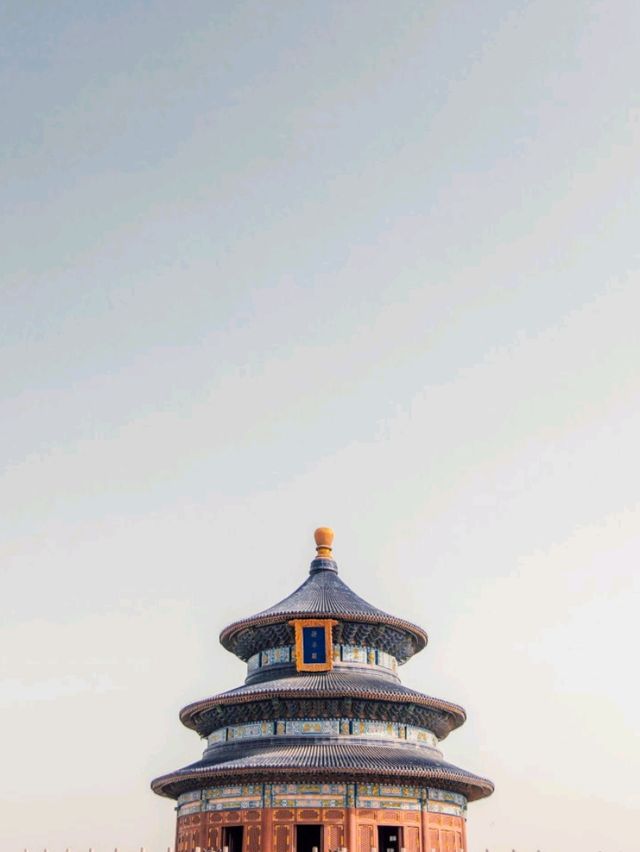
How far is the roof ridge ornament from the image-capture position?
43344mm

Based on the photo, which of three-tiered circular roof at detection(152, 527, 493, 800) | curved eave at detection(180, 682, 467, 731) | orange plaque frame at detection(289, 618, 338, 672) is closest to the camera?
three-tiered circular roof at detection(152, 527, 493, 800)

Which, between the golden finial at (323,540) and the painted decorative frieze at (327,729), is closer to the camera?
the painted decorative frieze at (327,729)

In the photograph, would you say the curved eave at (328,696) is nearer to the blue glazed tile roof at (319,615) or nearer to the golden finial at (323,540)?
the blue glazed tile roof at (319,615)

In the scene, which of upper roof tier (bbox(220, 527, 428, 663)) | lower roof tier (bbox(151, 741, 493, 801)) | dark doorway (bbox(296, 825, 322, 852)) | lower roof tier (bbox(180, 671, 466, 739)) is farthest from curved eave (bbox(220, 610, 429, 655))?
dark doorway (bbox(296, 825, 322, 852))

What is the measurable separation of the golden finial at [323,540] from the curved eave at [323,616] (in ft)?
19.1

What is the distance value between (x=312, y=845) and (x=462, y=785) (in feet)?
20.6

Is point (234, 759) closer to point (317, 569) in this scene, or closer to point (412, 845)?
point (412, 845)

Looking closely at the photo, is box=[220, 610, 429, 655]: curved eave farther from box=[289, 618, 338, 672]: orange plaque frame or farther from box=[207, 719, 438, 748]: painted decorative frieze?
box=[207, 719, 438, 748]: painted decorative frieze

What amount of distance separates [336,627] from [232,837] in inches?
345

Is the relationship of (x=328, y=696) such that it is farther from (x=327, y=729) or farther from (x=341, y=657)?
(x=341, y=657)

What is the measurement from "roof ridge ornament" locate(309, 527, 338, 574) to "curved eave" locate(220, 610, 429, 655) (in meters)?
4.92

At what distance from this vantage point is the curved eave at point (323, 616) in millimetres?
37844

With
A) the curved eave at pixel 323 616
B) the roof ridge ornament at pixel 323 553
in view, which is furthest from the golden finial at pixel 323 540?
the curved eave at pixel 323 616

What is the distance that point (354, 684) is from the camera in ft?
118
